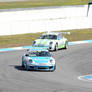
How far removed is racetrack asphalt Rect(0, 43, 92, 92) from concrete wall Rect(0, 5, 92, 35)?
8.28 metres

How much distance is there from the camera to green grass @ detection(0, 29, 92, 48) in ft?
113

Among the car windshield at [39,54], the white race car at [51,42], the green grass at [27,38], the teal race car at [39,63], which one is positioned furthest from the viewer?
the green grass at [27,38]

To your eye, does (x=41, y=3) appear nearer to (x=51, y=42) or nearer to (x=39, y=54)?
(x=51, y=42)

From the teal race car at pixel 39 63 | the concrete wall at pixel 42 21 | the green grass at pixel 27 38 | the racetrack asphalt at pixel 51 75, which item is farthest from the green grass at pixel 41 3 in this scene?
the teal race car at pixel 39 63

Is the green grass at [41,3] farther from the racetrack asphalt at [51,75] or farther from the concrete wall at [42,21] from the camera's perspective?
the racetrack asphalt at [51,75]

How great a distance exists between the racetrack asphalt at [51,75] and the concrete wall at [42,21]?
8284mm

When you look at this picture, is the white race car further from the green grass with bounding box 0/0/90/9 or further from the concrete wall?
the green grass with bounding box 0/0/90/9

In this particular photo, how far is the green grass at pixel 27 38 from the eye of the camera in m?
34.5

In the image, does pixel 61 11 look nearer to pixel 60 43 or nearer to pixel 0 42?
pixel 0 42

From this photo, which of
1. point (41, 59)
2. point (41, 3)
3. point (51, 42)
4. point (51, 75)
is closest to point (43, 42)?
point (51, 42)

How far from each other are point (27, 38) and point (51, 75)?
727 inches

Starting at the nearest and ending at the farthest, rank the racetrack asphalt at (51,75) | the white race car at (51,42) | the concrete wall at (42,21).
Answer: the racetrack asphalt at (51,75) → the white race car at (51,42) → the concrete wall at (42,21)

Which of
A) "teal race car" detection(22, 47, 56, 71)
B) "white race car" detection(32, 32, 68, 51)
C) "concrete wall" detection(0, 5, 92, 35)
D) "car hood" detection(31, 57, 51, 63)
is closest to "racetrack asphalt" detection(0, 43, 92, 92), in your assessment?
"teal race car" detection(22, 47, 56, 71)

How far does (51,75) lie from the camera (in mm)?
19109
